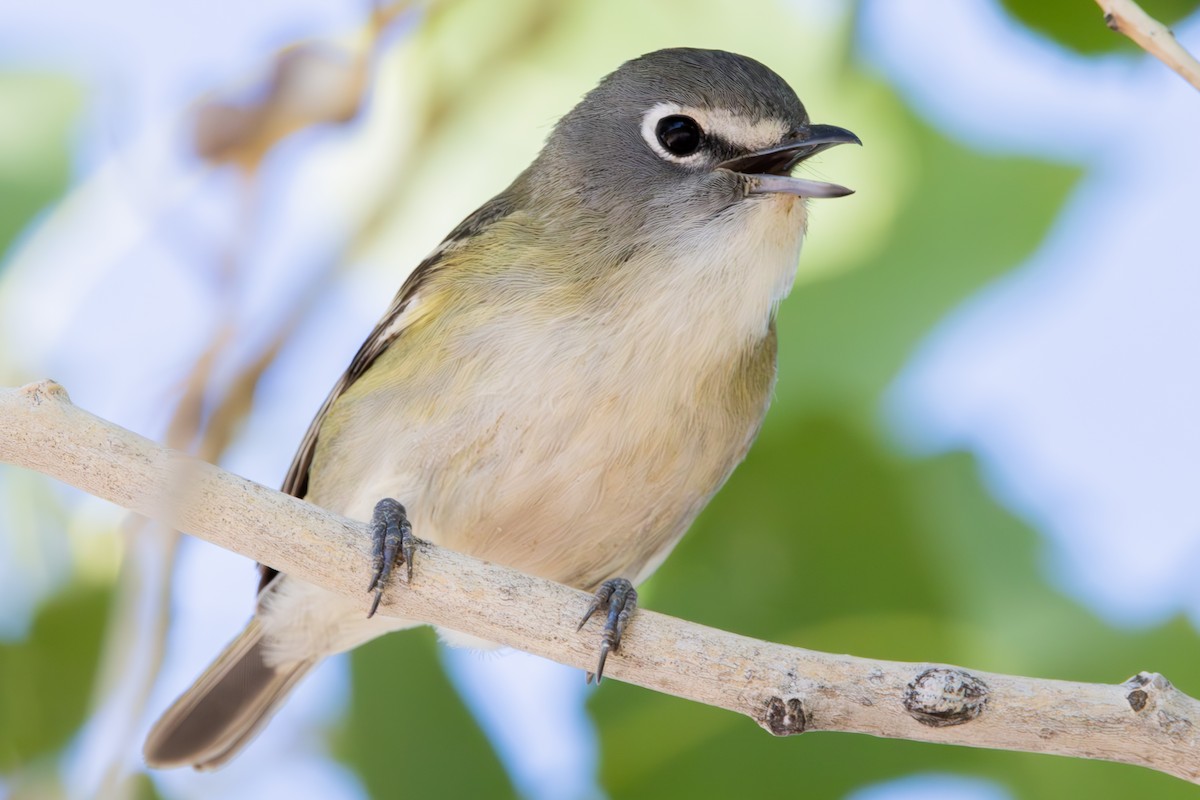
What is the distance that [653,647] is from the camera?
235cm

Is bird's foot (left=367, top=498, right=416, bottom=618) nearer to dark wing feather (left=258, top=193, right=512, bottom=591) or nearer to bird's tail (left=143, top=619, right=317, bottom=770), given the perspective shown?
dark wing feather (left=258, top=193, right=512, bottom=591)

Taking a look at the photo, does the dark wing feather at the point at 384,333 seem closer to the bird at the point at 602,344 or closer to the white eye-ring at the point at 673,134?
the bird at the point at 602,344

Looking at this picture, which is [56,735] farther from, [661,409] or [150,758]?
[661,409]

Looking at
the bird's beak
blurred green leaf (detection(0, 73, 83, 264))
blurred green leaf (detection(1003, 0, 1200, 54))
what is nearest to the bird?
the bird's beak

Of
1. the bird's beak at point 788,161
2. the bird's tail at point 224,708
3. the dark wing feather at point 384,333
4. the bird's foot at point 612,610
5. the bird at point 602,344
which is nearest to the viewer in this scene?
the bird's foot at point 612,610

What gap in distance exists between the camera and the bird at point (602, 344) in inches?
110

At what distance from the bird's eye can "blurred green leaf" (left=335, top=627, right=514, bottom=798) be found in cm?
138

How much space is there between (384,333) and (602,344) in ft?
2.17

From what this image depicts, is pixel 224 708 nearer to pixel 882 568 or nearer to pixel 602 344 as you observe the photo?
pixel 602 344

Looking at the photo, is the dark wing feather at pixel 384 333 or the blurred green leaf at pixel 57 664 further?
the dark wing feather at pixel 384 333

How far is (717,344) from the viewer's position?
287 centimetres

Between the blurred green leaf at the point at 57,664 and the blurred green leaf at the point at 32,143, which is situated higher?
the blurred green leaf at the point at 32,143

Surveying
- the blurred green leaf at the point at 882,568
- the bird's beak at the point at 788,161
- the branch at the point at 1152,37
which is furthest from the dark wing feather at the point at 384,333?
the branch at the point at 1152,37

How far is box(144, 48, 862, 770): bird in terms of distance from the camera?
9.14 ft
